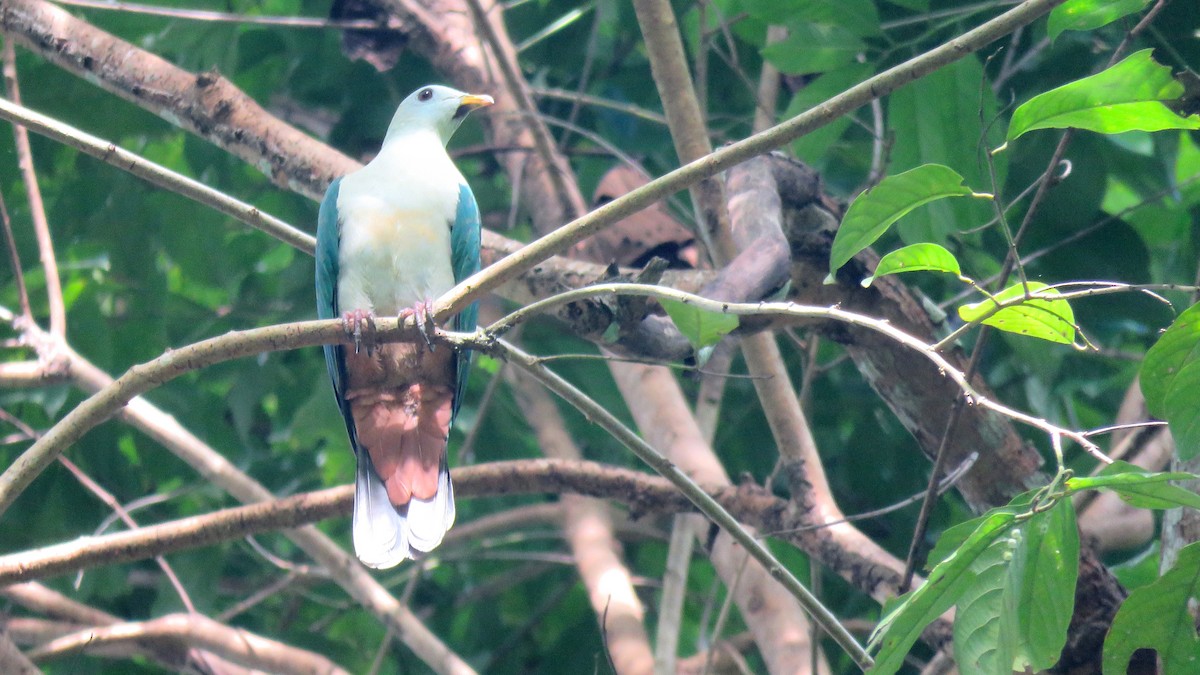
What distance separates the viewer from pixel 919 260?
5.16 feet

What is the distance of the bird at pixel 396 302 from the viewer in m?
2.91

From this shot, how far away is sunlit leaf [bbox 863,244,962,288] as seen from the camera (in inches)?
60.7

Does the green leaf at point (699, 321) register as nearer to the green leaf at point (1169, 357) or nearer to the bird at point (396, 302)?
the green leaf at point (1169, 357)

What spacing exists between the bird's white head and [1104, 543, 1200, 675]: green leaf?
2366 millimetres

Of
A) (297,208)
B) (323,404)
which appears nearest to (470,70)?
(297,208)

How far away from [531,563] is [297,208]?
5.14 ft

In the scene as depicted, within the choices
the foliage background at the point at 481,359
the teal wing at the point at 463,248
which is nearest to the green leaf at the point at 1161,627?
the foliage background at the point at 481,359

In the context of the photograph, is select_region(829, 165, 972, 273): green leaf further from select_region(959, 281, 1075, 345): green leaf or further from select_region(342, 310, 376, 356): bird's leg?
select_region(342, 310, 376, 356): bird's leg

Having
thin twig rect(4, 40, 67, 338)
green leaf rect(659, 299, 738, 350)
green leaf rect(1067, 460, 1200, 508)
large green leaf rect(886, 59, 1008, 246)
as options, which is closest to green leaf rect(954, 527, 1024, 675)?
green leaf rect(1067, 460, 1200, 508)

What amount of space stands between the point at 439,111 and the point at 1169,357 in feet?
7.90

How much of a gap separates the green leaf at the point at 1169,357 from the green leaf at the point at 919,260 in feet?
1.02

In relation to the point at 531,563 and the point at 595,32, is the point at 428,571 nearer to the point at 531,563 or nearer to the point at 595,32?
the point at 531,563

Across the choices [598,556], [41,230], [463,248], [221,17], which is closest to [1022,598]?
[463,248]

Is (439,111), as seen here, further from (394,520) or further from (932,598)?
(932,598)
